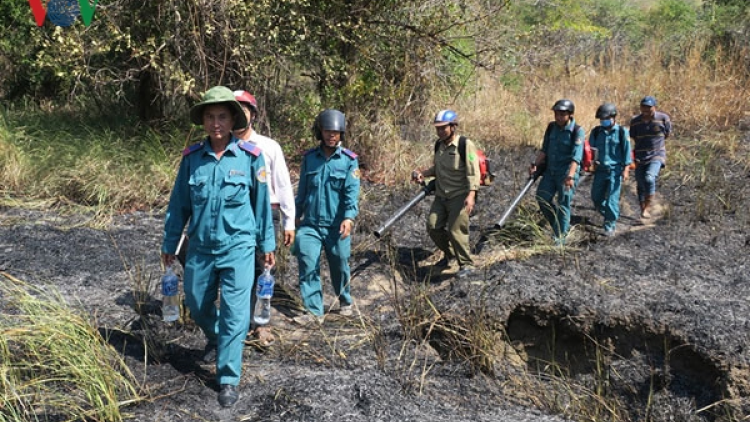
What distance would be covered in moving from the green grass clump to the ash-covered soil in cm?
20

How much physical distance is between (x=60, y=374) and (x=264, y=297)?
111 centimetres

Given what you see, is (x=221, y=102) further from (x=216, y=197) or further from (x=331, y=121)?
(x=331, y=121)

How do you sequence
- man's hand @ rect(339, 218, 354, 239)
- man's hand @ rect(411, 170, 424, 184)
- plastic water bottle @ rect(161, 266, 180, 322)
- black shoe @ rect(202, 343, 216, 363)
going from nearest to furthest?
plastic water bottle @ rect(161, 266, 180, 322) → black shoe @ rect(202, 343, 216, 363) → man's hand @ rect(339, 218, 354, 239) → man's hand @ rect(411, 170, 424, 184)

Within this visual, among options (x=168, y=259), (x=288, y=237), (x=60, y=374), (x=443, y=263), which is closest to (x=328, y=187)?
(x=288, y=237)

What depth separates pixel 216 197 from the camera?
357 cm

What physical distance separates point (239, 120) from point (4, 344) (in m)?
1.58

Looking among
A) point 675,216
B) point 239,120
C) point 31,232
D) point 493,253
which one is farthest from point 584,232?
point 31,232

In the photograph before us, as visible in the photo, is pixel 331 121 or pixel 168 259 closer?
pixel 168 259

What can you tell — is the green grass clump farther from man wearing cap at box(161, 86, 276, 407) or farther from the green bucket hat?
the green bucket hat

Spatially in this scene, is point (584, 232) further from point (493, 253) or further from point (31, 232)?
point (31, 232)

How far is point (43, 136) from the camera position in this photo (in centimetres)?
837

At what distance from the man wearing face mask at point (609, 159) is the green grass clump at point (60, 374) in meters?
5.61

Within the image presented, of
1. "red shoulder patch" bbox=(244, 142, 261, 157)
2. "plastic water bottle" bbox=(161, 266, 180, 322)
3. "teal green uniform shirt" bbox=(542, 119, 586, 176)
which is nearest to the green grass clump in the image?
"plastic water bottle" bbox=(161, 266, 180, 322)

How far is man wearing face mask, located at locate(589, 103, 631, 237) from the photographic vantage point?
744 centimetres
